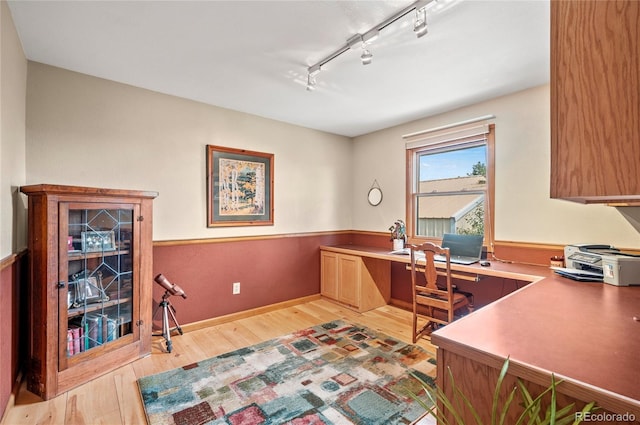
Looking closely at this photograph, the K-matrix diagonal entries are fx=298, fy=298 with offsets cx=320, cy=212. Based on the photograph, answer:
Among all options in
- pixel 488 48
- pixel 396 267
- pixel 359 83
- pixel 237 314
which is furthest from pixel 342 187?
pixel 488 48

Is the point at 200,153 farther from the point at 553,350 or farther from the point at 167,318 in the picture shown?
the point at 553,350

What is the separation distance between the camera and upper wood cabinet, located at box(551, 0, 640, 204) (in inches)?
22.0

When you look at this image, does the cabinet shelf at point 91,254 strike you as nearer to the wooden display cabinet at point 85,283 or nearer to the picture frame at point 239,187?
the wooden display cabinet at point 85,283

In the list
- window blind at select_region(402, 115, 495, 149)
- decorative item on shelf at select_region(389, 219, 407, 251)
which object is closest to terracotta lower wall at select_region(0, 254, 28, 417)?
decorative item on shelf at select_region(389, 219, 407, 251)

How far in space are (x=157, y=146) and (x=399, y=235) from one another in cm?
281

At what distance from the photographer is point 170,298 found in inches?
117

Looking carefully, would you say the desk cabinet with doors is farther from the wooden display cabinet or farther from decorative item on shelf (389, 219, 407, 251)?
the wooden display cabinet

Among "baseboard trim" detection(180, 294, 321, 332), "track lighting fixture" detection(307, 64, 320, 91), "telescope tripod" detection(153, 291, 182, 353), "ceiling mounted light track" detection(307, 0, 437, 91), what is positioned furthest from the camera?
"baseboard trim" detection(180, 294, 321, 332)

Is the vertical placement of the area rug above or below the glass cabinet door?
below

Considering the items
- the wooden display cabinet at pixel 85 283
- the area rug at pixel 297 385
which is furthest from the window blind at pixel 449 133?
the wooden display cabinet at pixel 85 283

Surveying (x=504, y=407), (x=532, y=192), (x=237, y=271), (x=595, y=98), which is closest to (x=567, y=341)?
(x=504, y=407)

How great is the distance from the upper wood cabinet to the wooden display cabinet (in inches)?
103

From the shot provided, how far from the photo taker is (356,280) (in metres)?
3.60

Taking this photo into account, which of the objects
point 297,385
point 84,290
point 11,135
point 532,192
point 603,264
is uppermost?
point 11,135
